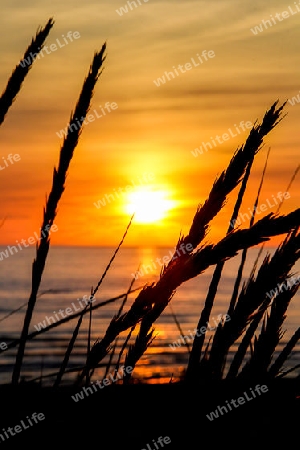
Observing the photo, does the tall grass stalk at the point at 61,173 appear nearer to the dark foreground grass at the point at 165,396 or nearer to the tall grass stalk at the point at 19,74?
the dark foreground grass at the point at 165,396

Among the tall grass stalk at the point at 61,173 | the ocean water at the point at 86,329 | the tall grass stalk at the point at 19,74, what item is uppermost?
the ocean water at the point at 86,329

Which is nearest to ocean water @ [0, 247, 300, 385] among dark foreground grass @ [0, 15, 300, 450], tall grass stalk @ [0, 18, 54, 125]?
dark foreground grass @ [0, 15, 300, 450]

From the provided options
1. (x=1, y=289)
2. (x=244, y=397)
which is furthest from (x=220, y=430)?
(x=1, y=289)

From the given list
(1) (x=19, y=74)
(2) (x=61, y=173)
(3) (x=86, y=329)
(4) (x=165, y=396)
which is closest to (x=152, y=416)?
(4) (x=165, y=396)

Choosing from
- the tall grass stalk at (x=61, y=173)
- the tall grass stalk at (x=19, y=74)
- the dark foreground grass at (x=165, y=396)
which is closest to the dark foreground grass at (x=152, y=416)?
the dark foreground grass at (x=165, y=396)

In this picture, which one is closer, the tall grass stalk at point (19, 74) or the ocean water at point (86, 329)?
the tall grass stalk at point (19, 74)

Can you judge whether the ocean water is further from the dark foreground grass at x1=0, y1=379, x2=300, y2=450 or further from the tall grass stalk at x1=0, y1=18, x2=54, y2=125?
the tall grass stalk at x1=0, y1=18, x2=54, y2=125

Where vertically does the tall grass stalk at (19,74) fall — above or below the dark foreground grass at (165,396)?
above

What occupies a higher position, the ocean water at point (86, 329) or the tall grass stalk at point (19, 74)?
the ocean water at point (86, 329)

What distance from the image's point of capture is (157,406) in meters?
1.72

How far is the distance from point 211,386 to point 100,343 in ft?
1.01

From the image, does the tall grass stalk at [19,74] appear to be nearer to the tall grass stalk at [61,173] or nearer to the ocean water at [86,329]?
the tall grass stalk at [61,173]

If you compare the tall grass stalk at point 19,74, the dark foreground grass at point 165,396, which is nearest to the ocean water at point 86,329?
the dark foreground grass at point 165,396

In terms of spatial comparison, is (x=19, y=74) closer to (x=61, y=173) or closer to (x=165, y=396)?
(x=61, y=173)
